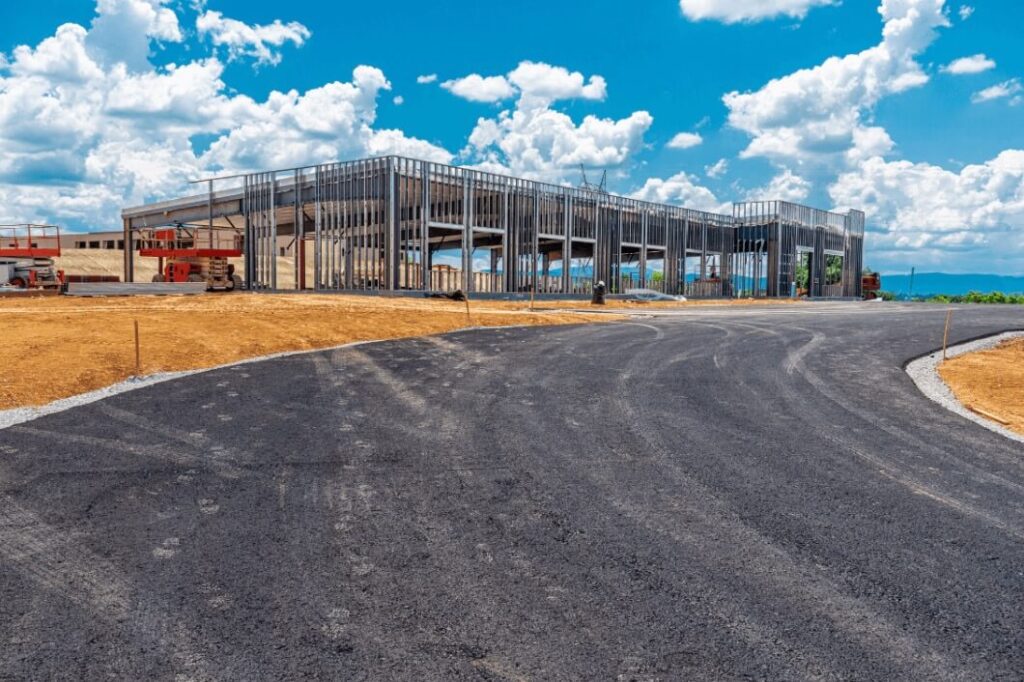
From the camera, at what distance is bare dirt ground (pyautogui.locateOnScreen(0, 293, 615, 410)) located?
11.2 meters

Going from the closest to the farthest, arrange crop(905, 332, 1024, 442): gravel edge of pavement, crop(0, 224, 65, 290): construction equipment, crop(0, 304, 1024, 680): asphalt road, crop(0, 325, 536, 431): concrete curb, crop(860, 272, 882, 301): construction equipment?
crop(0, 304, 1024, 680): asphalt road, crop(0, 325, 536, 431): concrete curb, crop(905, 332, 1024, 442): gravel edge of pavement, crop(0, 224, 65, 290): construction equipment, crop(860, 272, 882, 301): construction equipment

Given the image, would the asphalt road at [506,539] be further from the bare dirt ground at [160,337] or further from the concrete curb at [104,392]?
the bare dirt ground at [160,337]

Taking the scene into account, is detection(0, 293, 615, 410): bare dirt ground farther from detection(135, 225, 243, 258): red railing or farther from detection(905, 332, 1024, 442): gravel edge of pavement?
detection(135, 225, 243, 258): red railing

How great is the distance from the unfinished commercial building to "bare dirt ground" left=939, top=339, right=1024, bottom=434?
24936 mm

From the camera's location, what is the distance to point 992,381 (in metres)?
12.6

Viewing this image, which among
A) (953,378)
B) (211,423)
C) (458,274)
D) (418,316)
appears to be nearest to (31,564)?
(211,423)

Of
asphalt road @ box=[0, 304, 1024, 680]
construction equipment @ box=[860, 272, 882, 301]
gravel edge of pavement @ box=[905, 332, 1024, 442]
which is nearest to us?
asphalt road @ box=[0, 304, 1024, 680]

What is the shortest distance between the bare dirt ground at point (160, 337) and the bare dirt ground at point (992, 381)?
12721 mm

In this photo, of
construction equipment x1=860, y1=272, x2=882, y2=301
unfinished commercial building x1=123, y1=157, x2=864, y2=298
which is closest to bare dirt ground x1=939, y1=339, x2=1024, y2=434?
unfinished commercial building x1=123, y1=157, x2=864, y2=298

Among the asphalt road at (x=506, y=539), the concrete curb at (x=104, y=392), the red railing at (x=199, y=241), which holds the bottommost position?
the asphalt road at (x=506, y=539)

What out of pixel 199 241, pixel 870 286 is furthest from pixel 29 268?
pixel 870 286

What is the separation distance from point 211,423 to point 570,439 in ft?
15.0

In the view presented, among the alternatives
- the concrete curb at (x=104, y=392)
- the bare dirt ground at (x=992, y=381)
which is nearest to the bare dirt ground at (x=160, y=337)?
the concrete curb at (x=104, y=392)

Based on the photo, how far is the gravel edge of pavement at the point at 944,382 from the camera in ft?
31.2
